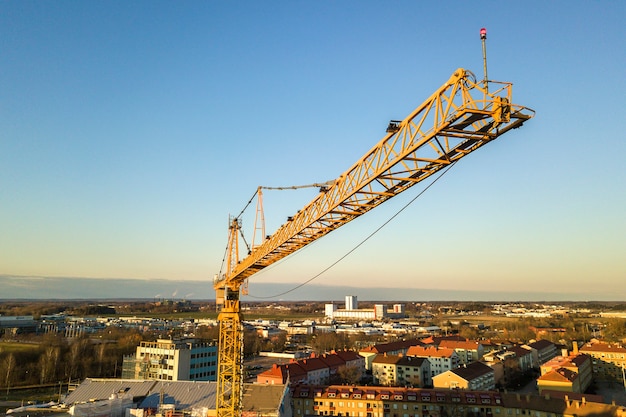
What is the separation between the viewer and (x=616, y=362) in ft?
149

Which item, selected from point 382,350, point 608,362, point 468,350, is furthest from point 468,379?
point 608,362

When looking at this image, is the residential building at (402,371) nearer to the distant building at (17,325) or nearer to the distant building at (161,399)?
the distant building at (161,399)

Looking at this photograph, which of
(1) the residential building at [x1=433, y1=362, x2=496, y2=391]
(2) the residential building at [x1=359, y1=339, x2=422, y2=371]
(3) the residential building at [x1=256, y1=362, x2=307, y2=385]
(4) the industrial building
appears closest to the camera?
(1) the residential building at [x1=433, y1=362, x2=496, y2=391]

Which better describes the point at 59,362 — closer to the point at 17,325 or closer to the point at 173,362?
the point at 173,362

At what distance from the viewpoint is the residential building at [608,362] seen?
4520 cm

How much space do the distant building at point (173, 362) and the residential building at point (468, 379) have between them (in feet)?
69.9

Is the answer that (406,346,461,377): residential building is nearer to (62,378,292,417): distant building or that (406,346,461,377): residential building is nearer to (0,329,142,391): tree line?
(62,378,292,417): distant building

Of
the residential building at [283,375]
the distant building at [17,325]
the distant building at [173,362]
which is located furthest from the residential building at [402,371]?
the distant building at [17,325]

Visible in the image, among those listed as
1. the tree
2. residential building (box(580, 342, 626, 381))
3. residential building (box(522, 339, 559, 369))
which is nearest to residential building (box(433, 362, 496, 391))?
residential building (box(580, 342, 626, 381))

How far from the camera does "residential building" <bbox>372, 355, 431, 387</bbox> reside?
4262cm

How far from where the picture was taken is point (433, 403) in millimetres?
29453

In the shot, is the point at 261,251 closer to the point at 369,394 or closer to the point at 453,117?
the point at 453,117

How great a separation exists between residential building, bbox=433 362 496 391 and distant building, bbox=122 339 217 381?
21313mm

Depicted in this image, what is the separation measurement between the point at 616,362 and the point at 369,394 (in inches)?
1272
